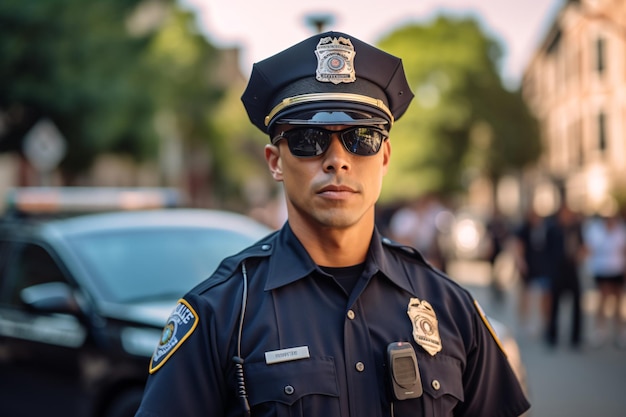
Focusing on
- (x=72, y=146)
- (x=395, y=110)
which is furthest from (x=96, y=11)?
(x=395, y=110)

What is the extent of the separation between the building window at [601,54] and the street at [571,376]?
94.8 ft

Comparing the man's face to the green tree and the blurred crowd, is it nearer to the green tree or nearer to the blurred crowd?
the blurred crowd

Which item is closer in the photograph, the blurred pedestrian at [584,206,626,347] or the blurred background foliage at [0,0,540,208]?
the blurred pedestrian at [584,206,626,347]

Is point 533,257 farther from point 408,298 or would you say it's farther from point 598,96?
point 598,96

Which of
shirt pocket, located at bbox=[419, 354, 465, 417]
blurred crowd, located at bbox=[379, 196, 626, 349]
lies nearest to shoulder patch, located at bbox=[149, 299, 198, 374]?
shirt pocket, located at bbox=[419, 354, 465, 417]

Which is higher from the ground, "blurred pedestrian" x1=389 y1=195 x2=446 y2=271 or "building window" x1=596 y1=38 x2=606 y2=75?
"building window" x1=596 y1=38 x2=606 y2=75

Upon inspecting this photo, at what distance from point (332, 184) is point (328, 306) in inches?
12.1

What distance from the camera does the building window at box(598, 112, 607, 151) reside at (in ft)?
134

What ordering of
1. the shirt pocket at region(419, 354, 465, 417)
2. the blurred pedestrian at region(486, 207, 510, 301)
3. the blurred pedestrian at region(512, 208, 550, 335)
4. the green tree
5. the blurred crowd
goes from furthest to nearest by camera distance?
the green tree, the blurred pedestrian at region(486, 207, 510, 301), the blurred pedestrian at region(512, 208, 550, 335), the blurred crowd, the shirt pocket at region(419, 354, 465, 417)

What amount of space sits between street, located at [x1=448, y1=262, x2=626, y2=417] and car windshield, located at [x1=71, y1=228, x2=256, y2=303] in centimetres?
257

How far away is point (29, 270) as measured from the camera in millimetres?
5637

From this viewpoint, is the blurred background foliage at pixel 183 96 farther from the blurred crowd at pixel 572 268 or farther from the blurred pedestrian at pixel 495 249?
the blurred crowd at pixel 572 268

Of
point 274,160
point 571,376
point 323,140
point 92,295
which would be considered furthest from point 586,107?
point 323,140

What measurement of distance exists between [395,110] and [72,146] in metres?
21.7
